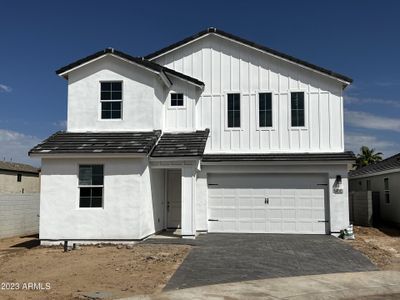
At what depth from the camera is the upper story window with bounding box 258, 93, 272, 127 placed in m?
18.5

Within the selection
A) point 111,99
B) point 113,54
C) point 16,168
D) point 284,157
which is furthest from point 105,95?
point 16,168

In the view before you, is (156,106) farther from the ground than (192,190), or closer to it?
farther from the ground

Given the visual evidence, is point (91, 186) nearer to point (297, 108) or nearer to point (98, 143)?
point (98, 143)

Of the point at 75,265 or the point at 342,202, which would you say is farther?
the point at 342,202

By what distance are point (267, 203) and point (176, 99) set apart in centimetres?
565

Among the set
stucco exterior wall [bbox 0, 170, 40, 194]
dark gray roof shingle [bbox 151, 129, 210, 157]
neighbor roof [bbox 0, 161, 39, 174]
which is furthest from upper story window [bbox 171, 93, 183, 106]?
neighbor roof [bbox 0, 161, 39, 174]

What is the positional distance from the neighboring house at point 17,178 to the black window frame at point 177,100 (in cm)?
1915

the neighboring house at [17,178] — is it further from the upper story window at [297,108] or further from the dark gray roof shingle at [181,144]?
the upper story window at [297,108]

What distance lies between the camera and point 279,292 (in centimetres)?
871

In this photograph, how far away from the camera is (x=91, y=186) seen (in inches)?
593

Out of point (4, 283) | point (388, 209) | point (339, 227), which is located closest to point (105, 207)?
point (4, 283)

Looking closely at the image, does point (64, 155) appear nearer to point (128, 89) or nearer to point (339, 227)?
point (128, 89)

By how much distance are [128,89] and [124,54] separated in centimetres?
128

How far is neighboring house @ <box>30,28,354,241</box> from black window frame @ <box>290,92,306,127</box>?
4 cm
